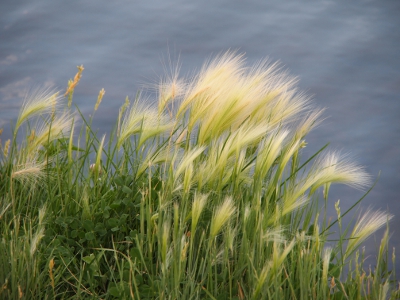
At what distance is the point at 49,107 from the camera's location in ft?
8.33

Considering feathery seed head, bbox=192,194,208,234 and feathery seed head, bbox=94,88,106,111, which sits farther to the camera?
feathery seed head, bbox=94,88,106,111

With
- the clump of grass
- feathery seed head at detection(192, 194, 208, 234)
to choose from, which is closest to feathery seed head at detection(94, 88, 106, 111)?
the clump of grass

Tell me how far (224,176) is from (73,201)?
28.8 inches

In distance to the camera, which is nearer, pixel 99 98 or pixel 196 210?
pixel 196 210

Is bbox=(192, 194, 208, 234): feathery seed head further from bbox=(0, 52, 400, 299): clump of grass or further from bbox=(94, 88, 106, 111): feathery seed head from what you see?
bbox=(94, 88, 106, 111): feathery seed head

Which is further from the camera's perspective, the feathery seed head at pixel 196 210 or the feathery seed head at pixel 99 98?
the feathery seed head at pixel 99 98

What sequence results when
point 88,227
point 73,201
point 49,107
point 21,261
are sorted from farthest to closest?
point 49,107
point 73,201
point 88,227
point 21,261

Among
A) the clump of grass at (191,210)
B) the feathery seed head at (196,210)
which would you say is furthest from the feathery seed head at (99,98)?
the feathery seed head at (196,210)

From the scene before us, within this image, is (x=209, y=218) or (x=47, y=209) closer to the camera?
(x=209, y=218)

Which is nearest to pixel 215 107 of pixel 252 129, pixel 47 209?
pixel 252 129

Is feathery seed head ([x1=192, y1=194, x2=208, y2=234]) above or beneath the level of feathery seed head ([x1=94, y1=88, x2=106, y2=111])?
beneath

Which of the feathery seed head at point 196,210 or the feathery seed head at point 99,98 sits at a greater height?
the feathery seed head at point 99,98

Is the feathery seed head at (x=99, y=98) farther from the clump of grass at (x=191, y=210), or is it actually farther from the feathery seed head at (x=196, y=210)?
the feathery seed head at (x=196, y=210)

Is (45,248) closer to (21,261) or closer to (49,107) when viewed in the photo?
(21,261)
